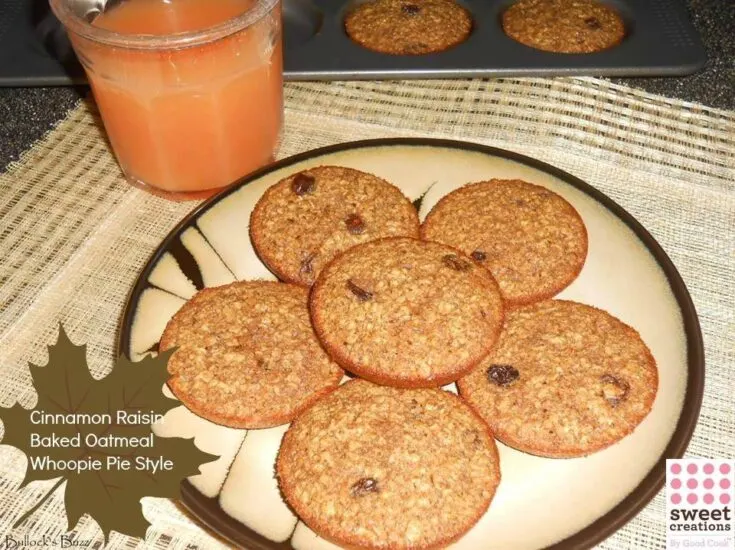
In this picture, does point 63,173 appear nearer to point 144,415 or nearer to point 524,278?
point 144,415

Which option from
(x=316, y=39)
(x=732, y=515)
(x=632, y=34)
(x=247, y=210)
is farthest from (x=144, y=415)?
(x=632, y=34)

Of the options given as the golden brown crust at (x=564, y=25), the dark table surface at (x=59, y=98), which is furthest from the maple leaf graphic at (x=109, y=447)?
the golden brown crust at (x=564, y=25)

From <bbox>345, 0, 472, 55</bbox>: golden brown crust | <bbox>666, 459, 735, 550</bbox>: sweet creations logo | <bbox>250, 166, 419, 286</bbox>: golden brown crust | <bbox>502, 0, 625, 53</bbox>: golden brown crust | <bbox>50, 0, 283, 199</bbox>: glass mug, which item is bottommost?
<bbox>666, 459, 735, 550</bbox>: sweet creations logo

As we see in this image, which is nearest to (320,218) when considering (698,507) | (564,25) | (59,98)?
(698,507)

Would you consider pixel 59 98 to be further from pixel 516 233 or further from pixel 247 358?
pixel 516 233

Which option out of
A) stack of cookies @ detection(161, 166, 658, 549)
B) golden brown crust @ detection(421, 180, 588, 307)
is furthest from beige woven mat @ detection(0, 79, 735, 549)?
golden brown crust @ detection(421, 180, 588, 307)

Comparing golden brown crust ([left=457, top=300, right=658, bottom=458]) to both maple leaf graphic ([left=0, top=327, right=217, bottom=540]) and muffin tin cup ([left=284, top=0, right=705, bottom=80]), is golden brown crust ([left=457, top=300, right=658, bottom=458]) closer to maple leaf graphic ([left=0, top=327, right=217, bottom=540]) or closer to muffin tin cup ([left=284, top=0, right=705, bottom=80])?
maple leaf graphic ([left=0, top=327, right=217, bottom=540])

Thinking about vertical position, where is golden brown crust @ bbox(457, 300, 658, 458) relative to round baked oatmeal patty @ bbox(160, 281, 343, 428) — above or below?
below
